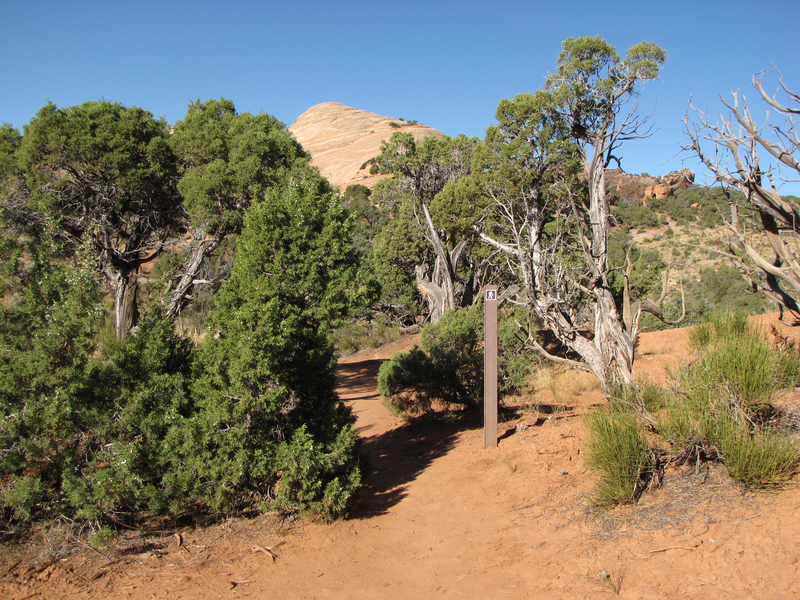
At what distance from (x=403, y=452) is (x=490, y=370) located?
1.98 meters

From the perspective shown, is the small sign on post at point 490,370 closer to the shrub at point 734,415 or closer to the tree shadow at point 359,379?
the shrub at point 734,415

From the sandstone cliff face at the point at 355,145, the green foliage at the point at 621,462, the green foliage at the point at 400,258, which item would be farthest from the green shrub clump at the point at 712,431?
the sandstone cliff face at the point at 355,145

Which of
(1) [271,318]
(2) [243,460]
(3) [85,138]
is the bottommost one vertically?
(2) [243,460]

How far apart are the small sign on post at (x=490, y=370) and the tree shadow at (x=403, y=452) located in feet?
2.69

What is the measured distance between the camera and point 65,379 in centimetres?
458

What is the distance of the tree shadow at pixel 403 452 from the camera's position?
6.16 meters

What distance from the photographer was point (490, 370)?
7.29 meters

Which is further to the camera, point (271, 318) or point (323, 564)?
point (271, 318)

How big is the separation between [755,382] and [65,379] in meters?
6.19

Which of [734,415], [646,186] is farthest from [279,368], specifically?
[646,186]

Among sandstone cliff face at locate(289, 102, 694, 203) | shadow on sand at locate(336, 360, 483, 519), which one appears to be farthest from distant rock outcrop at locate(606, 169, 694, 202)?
shadow on sand at locate(336, 360, 483, 519)

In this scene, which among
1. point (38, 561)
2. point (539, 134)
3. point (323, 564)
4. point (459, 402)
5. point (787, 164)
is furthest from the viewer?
point (539, 134)

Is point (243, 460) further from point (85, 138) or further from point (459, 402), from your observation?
point (85, 138)

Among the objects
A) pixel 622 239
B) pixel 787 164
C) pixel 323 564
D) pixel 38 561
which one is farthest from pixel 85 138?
pixel 622 239
